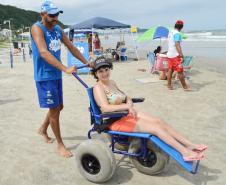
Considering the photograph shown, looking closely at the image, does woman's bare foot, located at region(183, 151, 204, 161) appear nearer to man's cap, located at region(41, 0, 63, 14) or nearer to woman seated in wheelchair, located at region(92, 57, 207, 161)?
woman seated in wheelchair, located at region(92, 57, 207, 161)

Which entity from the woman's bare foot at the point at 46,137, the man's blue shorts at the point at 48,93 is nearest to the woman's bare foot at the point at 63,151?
the woman's bare foot at the point at 46,137

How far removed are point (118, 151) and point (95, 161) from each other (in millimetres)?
332

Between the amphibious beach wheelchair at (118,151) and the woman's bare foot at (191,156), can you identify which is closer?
the woman's bare foot at (191,156)

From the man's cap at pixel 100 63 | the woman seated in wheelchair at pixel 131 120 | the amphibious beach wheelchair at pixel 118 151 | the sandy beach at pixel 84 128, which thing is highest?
the man's cap at pixel 100 63

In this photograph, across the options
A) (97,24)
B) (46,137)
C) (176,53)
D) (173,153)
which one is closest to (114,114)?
(173,153)

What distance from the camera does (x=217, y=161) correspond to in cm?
428

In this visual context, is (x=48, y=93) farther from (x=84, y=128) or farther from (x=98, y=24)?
(x=98, y=24)

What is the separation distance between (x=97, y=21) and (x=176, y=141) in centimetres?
1379

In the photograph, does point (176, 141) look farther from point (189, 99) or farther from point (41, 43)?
point (189, 99)

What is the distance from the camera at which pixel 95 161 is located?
146 inches

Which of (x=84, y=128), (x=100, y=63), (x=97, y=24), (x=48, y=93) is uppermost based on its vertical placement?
(x=97, y=24)

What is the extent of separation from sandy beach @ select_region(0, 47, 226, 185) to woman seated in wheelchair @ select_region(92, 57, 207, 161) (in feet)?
1.54

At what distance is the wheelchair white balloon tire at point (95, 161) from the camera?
11.6 ft

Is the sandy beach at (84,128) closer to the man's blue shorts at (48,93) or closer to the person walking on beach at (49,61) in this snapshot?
the person walking on beach at (49,61)
